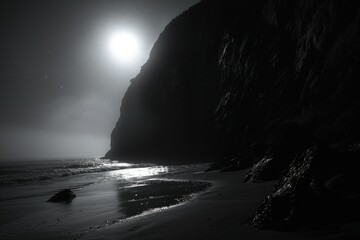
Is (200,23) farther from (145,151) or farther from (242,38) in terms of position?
(145,151)

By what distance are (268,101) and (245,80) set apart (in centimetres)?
570

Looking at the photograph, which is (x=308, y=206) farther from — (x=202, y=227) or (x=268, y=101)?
(x=268, y=101)

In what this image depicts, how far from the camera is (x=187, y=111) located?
180ft

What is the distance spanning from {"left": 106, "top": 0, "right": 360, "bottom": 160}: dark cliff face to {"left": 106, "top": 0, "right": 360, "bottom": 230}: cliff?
0.12m

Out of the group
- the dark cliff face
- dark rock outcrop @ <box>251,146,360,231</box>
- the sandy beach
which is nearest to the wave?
the dark cliff face

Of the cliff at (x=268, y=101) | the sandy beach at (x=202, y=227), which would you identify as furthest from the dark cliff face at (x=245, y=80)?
the sandy beach at (x=202, y=227)

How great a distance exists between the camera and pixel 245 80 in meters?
33.6

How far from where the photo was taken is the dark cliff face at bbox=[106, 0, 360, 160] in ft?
60.6

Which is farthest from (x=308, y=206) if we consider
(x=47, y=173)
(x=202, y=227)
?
(x=47, y=173)

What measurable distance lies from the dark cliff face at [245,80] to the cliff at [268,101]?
0.12 meters

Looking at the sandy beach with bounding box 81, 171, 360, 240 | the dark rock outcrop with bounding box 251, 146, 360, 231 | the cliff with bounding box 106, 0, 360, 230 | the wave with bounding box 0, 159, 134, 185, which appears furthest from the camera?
the wave with bounding box 0, 159, 134, 185

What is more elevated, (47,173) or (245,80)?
(245,80)

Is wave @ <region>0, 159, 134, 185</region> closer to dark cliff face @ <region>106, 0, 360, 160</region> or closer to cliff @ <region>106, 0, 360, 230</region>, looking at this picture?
cliff @ <region>106, 0, 360, 230</region>

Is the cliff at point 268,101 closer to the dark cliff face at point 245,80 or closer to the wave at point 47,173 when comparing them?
the dark cliff face at point 245,80
